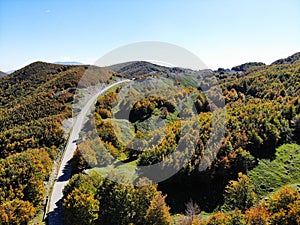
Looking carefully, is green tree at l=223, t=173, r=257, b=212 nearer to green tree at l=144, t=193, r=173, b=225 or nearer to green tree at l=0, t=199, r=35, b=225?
green tree at l=144, t=193, r=173, b=225

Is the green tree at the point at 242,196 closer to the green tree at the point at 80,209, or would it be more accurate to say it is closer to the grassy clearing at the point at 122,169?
the grassy clearing at the point at 122,169

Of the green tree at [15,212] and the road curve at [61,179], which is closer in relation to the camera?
the green tree at [15,212]

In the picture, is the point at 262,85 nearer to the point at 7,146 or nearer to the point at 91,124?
the point at 91,124

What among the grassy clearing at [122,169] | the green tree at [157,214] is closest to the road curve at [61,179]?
the grassy clearing at [122,169]

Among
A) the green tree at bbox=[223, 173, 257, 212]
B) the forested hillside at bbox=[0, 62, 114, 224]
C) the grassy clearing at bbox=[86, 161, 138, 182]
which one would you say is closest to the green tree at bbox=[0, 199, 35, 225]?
the forested hillside at bbox=[0, 62, 114, 224]

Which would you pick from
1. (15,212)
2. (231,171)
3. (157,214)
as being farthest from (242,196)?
(15,212)

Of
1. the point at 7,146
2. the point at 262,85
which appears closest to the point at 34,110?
the point at 7,146
